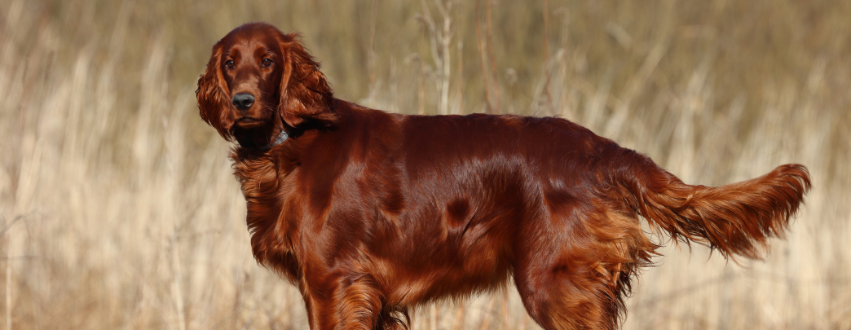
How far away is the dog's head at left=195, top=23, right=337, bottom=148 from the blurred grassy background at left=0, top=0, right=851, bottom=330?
2.73ft

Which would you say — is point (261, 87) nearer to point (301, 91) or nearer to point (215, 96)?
point (301, 91)

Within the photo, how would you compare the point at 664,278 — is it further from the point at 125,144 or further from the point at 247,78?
the point at 125,144

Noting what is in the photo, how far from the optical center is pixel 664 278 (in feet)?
17.5

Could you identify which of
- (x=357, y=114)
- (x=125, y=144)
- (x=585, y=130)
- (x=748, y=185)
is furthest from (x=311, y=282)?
(x=125, y=144)

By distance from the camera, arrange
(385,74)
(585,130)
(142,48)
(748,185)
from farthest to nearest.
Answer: (142,48) → (385,74) → (585,130) → (748,185)

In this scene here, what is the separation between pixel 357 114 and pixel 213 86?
0.56 meters

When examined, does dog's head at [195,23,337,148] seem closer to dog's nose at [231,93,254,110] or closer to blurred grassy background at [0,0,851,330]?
dog's nose at [231,93,254,110]

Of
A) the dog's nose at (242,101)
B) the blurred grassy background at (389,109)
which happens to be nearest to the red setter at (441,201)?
the dog's nose at (242,101)

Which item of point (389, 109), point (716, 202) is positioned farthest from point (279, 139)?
point (389, 109)

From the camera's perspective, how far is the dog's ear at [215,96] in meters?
2.55

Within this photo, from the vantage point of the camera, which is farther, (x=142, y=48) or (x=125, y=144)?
(x=142, y=48)

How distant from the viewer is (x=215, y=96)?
2.61 m

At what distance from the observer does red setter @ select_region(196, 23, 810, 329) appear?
2355 mm

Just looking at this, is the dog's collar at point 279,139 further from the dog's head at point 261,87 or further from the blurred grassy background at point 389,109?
the blurred grassy background at point 389,109
